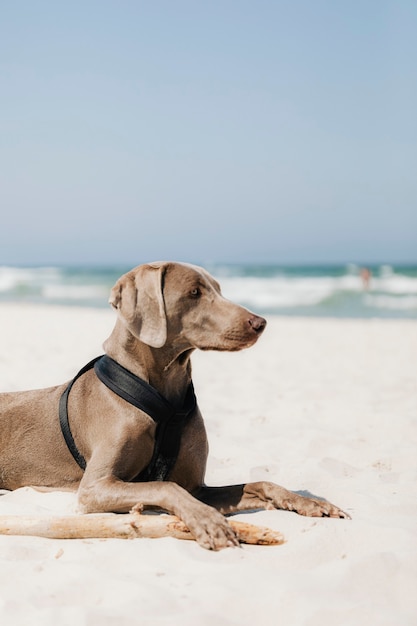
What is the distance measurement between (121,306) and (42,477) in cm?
127

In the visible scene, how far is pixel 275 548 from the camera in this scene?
3377 millimetres

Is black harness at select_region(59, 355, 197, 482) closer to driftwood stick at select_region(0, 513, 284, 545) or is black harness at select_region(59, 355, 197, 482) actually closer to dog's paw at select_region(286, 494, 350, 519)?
driftwood stick at select_region(0, 513, 284, 545)

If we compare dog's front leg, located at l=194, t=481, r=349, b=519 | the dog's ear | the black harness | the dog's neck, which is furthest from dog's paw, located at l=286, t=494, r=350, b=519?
the dog's ear

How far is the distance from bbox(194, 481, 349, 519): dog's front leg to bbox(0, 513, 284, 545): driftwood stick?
465 mm

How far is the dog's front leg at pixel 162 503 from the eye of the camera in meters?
3.36

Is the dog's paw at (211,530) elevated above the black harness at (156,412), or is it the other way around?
the black harness at (156,412)

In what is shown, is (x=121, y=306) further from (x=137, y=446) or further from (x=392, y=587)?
(x=392, y=587)

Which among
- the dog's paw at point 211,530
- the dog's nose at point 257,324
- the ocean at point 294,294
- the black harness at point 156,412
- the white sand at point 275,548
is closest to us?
the white sand at point 275,548

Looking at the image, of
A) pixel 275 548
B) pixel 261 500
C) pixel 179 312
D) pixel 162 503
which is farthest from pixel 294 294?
pixel 275 548

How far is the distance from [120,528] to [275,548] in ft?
2.49

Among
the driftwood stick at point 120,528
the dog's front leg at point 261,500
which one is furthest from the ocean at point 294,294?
the driftwood stick at point 120,528

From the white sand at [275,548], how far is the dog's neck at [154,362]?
81 centimetres

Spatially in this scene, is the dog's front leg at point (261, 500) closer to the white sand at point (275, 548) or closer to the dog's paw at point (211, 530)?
the white sand at point (275, 548)

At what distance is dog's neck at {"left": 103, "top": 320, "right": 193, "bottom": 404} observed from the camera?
399 centimetres
